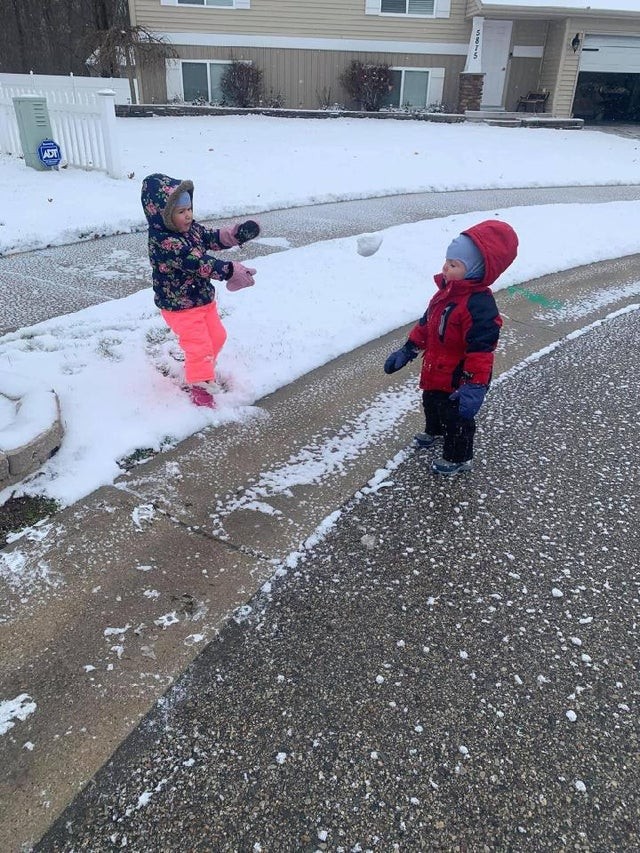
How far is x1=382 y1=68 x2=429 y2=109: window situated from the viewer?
20.6 metres

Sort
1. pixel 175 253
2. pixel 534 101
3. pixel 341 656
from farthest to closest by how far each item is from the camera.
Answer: pixel 534 101
pixel 175 253
pixel 341 656

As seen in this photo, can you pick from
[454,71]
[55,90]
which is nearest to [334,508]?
[55,90]

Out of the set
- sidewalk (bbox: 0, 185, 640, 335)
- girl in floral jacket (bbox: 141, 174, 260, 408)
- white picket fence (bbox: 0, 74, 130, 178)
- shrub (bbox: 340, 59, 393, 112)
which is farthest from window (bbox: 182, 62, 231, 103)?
girl in floral jacket (bbox: 141, 174, 260, 408)

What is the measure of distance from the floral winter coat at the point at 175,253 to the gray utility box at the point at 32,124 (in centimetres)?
688

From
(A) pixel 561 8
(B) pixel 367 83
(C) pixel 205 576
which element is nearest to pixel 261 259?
(C) pixel 205 576

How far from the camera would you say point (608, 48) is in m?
21.2

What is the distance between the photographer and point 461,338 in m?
3.16

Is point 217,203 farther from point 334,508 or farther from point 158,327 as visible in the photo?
point 334,508

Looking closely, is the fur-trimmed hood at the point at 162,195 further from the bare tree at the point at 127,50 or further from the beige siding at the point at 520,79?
the beige siding at the point at 520,79

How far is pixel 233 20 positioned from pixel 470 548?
68.6 feet

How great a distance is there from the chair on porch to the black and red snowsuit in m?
20.7

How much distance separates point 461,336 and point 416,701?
173 cm

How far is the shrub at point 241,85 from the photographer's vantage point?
19.5 m

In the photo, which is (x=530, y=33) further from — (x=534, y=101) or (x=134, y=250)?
(x=134, y=250)
